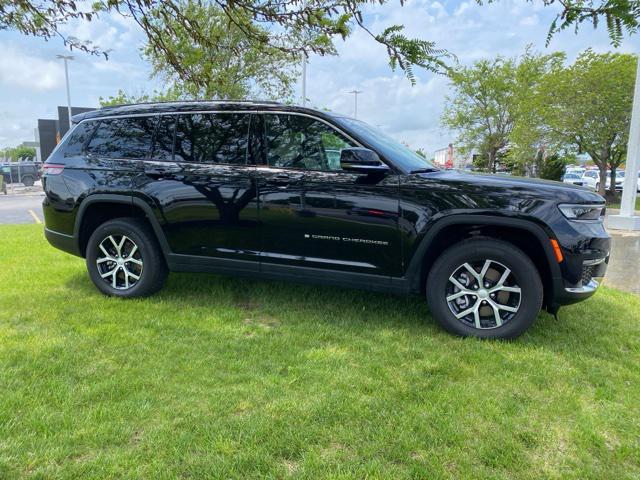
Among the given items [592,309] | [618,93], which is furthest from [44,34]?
[618,93]

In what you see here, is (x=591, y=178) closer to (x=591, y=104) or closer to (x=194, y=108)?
(x=591, y=104)

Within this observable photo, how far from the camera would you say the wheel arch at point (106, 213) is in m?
4.54

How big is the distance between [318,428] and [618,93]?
19.4 meters

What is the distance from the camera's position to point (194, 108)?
177 inches

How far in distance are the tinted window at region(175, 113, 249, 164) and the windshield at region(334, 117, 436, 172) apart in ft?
2.92

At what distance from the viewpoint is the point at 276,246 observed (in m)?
4.18

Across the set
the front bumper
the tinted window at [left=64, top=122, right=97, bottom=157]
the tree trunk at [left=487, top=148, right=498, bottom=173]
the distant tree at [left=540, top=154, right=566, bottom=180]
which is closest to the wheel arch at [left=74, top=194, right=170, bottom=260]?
the tinted window at [left=64, top=122, right=97, bottom=157]

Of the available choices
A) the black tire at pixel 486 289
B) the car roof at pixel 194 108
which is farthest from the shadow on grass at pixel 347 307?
the car roof at pixel 194 108

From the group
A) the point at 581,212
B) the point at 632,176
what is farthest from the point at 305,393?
the point at 632,176

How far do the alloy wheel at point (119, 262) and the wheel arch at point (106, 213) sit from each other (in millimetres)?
261

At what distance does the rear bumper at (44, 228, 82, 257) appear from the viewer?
16.0ft

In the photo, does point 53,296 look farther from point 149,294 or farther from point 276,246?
point 276,246

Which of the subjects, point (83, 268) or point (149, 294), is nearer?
point (149, 294)

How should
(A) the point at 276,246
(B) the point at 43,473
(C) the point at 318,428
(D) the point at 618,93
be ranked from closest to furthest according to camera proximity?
(B) the point at 43,473 → (C) the point at 318,428 → (A) the point at 276,246 → (D) the point at 618,93
